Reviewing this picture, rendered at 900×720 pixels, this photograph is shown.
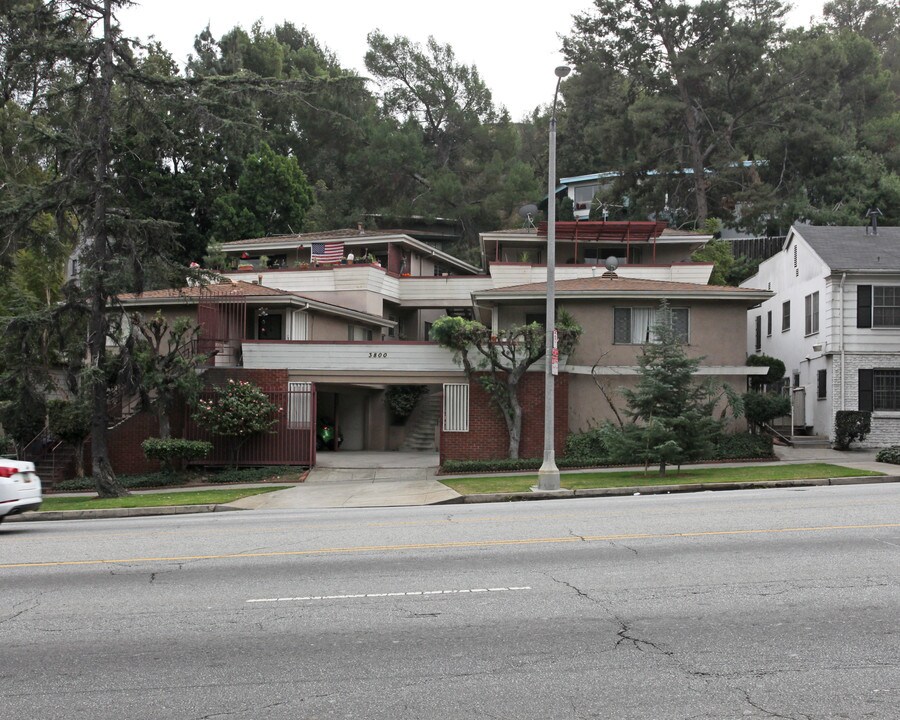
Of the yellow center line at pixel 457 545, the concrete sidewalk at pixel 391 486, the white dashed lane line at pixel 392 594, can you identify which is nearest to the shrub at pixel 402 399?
the concrete sidewalk at pixel 391 486

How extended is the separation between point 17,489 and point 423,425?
21.7 m

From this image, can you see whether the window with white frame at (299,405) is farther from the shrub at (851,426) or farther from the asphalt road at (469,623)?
the shrub at (851,426)

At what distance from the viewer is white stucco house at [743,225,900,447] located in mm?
28188

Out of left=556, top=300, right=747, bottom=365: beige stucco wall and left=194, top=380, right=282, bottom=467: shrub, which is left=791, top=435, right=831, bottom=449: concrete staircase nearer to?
left=556, top=300, right=747, bottom=365: beige stucco wall

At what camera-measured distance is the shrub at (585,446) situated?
87.5ft

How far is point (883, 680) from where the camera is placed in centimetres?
608

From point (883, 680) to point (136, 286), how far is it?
20.6 metres

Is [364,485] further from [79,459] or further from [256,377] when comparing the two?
[79,459]

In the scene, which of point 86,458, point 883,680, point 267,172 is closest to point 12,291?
point 86,458

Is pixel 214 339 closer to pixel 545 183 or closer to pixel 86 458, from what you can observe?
pixel 86 458

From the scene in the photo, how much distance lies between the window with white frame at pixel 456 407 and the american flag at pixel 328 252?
46.1 ft

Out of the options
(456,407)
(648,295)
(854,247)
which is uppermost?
(854,247)

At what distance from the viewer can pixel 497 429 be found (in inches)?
1081

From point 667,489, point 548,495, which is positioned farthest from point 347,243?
point 667,489
